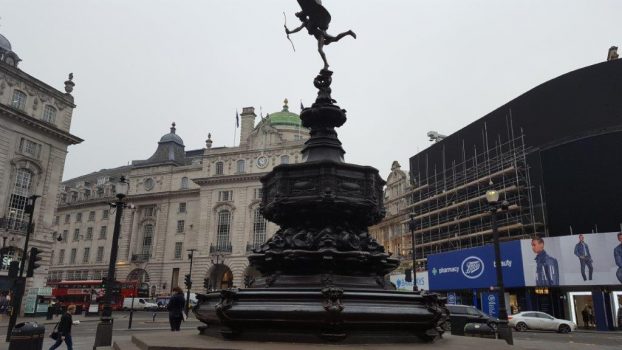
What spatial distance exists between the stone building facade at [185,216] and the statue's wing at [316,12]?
44.9 m

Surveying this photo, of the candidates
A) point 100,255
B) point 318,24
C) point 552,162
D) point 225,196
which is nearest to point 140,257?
point 100,255

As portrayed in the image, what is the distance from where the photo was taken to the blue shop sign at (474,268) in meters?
32.3

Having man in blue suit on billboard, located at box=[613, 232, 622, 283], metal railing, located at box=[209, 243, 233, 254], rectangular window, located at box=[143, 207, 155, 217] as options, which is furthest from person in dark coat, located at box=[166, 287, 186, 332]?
rectangular window, located at box=[143, 207, 155, 217]

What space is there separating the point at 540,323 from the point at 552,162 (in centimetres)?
1570

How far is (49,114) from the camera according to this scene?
41594mm

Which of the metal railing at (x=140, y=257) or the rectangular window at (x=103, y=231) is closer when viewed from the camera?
the metal railing at (x=140, y=257)

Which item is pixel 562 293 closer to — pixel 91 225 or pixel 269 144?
pixel 269 144

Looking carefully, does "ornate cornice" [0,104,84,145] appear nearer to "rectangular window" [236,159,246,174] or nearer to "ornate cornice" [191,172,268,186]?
"ornate cornice" [191,172,268,186]

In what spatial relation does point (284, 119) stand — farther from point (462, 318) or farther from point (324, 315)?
point (324, 315)

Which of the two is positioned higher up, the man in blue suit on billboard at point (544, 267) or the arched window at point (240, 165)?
the arched window at point (240, 165)

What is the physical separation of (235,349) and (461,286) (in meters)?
34.0

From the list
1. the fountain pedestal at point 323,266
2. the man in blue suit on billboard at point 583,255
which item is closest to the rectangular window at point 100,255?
the man in blue suit on billboard at point 583,255

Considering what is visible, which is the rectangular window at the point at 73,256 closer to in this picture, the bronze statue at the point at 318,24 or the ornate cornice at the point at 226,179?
the ornate cornice at the point at 226,179

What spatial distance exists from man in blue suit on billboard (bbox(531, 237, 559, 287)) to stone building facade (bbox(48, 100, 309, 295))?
99.2 ft
